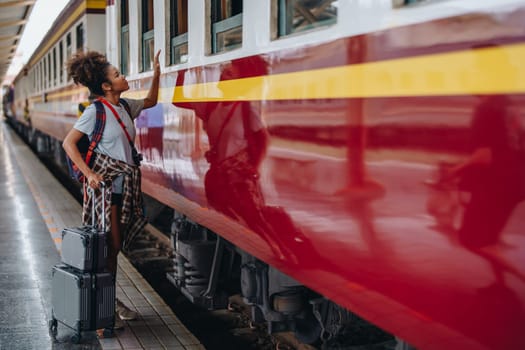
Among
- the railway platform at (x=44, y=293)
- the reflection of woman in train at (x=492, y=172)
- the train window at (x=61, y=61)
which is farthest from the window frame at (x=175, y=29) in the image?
the train window at (x=61, y=61)

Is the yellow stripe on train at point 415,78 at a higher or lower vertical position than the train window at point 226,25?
lower

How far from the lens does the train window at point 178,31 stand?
510 centimetres

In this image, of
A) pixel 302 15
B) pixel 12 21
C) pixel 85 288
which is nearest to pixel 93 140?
pixel 85 288

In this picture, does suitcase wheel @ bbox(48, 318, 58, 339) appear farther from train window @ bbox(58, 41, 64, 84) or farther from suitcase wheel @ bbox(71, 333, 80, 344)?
train window @ bbox(58, 41, 64, 84)

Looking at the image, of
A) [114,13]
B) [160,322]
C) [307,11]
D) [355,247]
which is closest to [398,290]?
[355,247]

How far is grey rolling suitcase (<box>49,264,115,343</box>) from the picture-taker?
487cm

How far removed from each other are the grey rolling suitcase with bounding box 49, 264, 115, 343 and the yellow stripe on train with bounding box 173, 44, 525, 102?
1.88 meters

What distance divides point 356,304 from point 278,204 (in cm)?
71

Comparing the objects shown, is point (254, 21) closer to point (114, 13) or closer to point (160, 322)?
point (160, 322)

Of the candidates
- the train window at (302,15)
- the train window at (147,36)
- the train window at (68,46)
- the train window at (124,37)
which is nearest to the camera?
the train window at (302,15)

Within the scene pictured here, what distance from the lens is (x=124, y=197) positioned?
510cm

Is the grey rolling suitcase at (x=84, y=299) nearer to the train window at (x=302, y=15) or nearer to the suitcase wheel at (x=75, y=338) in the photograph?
the suitcase wheel at (x=75, y=338)

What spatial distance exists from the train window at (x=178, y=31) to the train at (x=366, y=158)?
0.10 metres

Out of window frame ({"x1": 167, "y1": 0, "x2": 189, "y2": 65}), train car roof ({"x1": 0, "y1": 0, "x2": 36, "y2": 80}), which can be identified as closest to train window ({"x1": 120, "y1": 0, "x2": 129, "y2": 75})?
window frame ({"x1": 167, "y1": 0, "x2": 189, "y2": 65})
